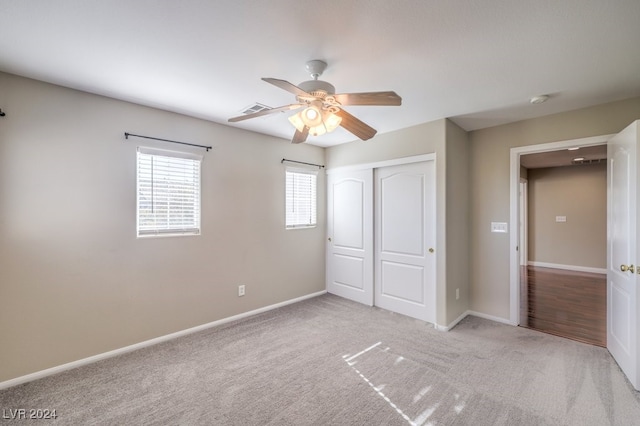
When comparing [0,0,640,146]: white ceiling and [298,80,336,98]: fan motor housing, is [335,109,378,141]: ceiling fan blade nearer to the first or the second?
[298,80,336,98]: fan motor housing

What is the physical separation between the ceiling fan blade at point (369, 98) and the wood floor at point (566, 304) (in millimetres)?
3224

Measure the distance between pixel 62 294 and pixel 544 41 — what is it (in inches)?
162

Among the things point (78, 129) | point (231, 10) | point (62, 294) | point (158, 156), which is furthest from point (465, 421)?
point (78, 129)

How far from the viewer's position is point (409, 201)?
3613 millimetres

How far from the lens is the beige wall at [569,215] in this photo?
5.72 metres

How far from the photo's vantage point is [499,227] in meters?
3.46

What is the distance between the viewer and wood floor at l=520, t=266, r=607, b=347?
10.2 ft

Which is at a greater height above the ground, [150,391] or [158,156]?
[158,156]

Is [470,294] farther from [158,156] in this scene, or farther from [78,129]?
[78,129]

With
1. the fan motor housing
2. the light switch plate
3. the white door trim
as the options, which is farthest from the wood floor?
the fan motor housing

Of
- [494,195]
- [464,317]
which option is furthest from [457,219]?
[464,317]

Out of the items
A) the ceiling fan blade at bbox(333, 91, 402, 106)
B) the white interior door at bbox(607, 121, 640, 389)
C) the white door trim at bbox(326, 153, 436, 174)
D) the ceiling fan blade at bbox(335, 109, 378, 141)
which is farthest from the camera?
the white door trim at bbox(326, 153, 436, 174)

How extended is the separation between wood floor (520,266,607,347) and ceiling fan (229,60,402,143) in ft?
10.6

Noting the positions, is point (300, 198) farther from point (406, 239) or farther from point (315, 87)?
point (315, 87)
